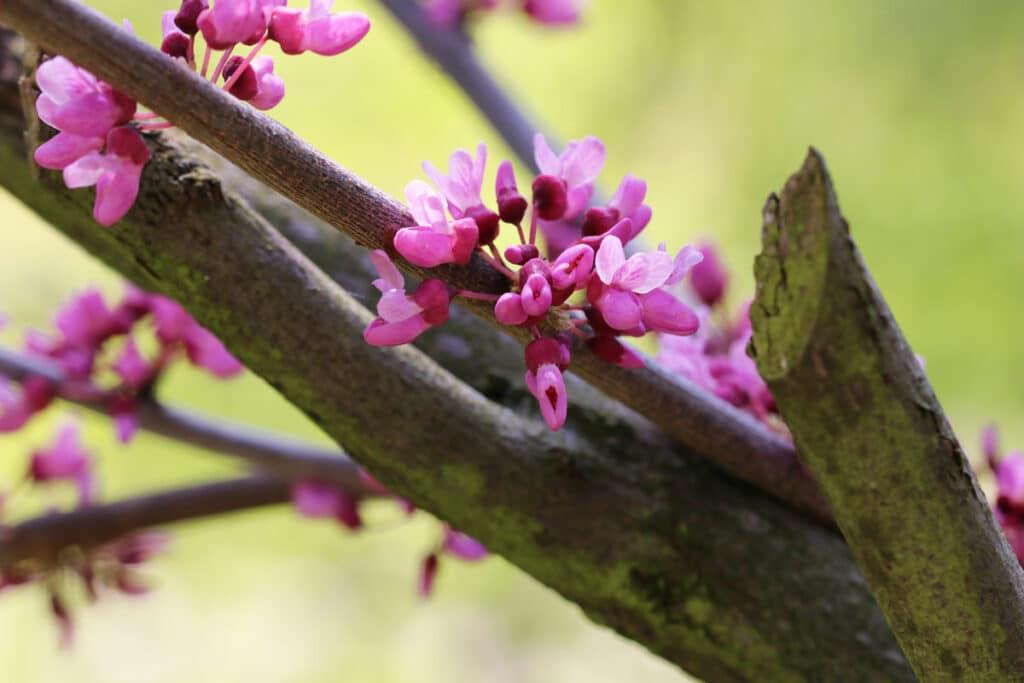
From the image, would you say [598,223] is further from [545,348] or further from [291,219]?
[291,219]

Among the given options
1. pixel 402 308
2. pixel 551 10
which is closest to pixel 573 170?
pixel 402 308

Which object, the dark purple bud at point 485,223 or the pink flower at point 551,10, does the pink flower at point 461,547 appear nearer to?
the dark purple bud at point 485,223

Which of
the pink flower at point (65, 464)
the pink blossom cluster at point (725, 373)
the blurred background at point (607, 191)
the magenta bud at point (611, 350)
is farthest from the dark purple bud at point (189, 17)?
the blurred background at point (607, 191)

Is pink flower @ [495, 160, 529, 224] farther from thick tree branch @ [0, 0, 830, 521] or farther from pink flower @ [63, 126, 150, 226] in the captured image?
pink flower @ [63, 126, 150, 226]

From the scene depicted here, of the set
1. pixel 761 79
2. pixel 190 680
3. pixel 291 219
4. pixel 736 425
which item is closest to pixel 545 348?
pixel 736 425

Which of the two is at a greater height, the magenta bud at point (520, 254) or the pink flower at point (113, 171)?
the magenta bud at point (520, 254)
